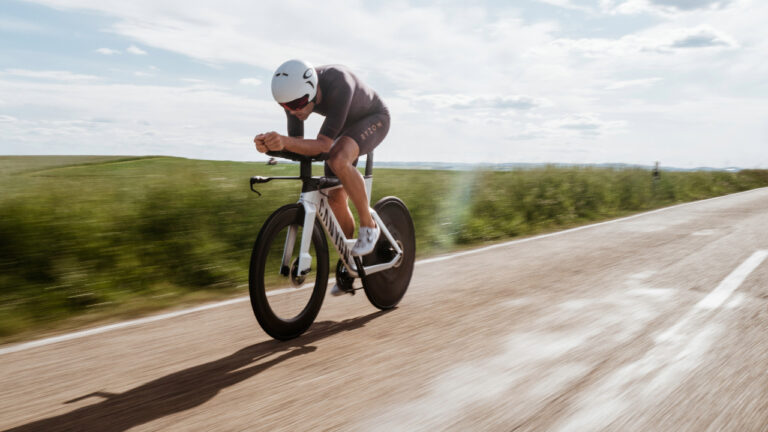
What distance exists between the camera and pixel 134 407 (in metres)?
3.15

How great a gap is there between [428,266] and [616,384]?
432cm

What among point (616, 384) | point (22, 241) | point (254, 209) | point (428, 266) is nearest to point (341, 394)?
point (616, 384)

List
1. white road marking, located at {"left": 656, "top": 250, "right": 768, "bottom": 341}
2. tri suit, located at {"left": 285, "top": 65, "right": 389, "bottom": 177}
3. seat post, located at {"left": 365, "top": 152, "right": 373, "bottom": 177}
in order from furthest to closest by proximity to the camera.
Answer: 1. seat post, located at {"left": 365, "top": 152, "right": 373, "bottom": 177}
2. white road marking, located at {"left": 656, "top": 250, "right": 768, "bottom": 341}
3. tri suit, located at {"left": 285, "top": 65, "right": 389, "bottom": 177}

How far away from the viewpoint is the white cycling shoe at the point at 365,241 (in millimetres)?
4770

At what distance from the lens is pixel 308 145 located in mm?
4129

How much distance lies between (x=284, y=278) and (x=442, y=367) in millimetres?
1252

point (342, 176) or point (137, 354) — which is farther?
point (342, 176)

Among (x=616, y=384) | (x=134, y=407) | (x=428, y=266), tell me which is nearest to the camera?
(x=134, y=407)

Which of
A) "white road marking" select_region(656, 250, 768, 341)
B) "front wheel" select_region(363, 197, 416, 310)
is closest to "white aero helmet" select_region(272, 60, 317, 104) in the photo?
"front wheel" select_region(363, 197, 416, 310)

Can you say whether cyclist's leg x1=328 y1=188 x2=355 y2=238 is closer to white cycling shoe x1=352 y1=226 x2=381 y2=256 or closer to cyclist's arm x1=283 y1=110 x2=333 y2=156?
white cycling shoe x1=352 y1=226 x2=381 y2=256

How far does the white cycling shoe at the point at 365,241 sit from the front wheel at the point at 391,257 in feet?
1.11

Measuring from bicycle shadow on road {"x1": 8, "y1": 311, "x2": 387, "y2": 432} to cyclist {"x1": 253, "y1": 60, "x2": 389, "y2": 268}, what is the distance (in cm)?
105

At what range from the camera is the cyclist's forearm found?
4.04m

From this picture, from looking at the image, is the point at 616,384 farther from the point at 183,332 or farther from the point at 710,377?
the point at 183,332
